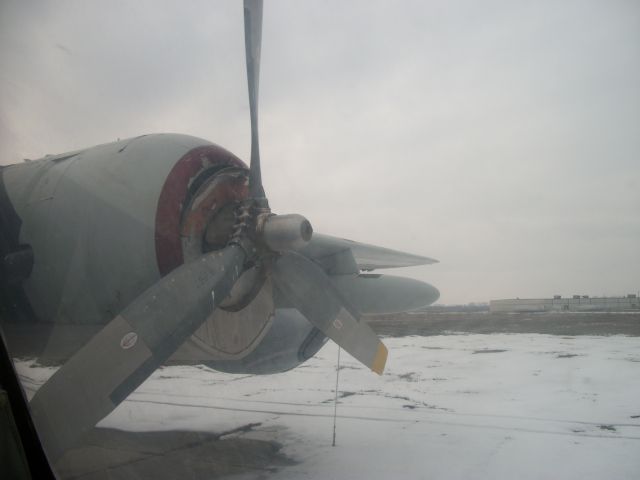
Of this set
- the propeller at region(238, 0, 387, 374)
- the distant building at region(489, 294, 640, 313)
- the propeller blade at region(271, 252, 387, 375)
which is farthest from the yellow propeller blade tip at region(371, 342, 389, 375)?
the distant building at region(489, 294, 640, 313)

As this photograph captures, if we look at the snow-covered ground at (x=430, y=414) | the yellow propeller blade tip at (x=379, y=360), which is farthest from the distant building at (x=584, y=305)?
the yellow propeller blade tip at (x=379, y=360)

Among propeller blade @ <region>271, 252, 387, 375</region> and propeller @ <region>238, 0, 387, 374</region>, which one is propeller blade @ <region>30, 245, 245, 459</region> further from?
propeller blade @ <region>271, 252, 387, 375</region>

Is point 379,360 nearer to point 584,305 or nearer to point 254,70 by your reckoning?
point 254,70

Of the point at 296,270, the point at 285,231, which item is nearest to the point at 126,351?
the point at 285,231

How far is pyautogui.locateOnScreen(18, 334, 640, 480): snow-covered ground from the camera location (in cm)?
400

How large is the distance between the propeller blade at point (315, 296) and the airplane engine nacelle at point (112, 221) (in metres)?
0.55

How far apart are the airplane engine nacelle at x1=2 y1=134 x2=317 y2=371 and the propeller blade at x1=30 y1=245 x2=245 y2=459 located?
44cm

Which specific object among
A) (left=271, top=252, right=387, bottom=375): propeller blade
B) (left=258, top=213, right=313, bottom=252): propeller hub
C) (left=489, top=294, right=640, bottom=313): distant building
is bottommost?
(left=489, top=294, right=640, bottom=313): distant building

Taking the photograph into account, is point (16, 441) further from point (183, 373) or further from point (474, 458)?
point (183, 373)

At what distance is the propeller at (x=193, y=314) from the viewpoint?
2.46 m

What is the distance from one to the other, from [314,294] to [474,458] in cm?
191

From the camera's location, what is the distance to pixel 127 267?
3492mm

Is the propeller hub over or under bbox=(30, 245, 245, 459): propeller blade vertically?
over

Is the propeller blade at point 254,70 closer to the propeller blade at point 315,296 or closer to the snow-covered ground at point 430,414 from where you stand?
the propeller blade at point 315,296
